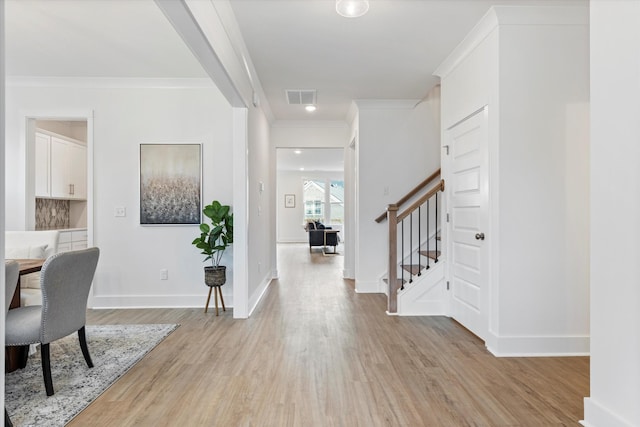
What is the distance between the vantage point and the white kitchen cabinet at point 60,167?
4664mm

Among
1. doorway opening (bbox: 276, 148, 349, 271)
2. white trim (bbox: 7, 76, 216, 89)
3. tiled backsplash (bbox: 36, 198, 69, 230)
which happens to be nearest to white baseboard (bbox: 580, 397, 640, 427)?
white trim (bbox: 7, 76, 216, 89)

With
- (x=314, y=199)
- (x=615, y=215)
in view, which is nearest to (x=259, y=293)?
(x=615, y=215)

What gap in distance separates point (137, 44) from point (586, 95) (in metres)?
3.71

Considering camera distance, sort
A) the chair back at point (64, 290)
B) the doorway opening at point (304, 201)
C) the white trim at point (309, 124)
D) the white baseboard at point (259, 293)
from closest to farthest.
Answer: the chair back at point (64, 290)
the white baseboard at point (259, 293)
the white trim at point (309, 124)
the doorway opening at point (304, 201)

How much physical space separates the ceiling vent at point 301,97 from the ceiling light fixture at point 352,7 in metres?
1.90

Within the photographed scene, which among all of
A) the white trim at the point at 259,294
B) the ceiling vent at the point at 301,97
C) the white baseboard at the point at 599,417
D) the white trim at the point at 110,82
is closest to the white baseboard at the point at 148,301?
the white trim at the point at 259,294

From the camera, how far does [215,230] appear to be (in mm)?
3836

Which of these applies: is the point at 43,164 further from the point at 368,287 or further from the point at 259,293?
the point at 368,287

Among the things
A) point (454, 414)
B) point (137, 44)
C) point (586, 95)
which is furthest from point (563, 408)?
point (137, 44)

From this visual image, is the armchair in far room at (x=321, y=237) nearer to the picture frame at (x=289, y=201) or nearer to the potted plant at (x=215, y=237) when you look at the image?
the picture frame at (x=289, y=201)

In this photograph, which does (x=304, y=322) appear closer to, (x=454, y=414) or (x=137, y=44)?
(x=454, y=414)

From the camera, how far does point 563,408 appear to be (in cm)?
200

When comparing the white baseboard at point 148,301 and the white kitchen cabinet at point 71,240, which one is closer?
the white baseboard at point 148,301

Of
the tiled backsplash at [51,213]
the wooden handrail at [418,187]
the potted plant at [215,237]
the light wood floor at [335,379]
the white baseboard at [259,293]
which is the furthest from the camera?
the tiled backsplash at [51,213]
